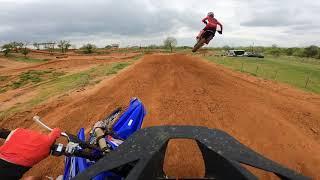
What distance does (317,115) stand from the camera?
10.1 m

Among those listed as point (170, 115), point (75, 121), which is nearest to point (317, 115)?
point (170, 115)

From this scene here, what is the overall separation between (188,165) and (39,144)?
3596mm

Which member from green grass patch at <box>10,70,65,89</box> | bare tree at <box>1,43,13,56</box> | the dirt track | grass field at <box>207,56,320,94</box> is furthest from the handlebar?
bare tree at <box>1,43,13,56</box>

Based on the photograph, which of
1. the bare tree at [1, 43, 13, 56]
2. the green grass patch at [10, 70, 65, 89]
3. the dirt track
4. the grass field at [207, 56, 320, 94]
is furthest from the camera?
the bare tree at [1, 43, 13, 56]

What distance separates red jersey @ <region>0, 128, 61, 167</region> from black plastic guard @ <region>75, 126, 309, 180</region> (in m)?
0.83

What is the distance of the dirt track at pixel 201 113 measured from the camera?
23.2 ft

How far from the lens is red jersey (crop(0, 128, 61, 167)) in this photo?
362 centimetres

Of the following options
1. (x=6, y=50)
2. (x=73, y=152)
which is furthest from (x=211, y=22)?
(x=6, y=50)

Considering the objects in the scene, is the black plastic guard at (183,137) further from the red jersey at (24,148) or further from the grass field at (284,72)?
the grass field at (284,72)

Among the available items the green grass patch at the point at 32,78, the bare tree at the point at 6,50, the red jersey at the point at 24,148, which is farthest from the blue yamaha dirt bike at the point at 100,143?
the bare tree at the point at 6,50

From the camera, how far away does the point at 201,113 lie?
28.4 ft

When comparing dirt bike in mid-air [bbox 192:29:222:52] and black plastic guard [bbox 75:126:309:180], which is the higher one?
dirt bike in mid-air [bbox 192:29:222:52]

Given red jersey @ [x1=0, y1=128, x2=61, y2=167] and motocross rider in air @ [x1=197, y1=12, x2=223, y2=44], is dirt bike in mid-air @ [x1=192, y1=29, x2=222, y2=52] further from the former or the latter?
red jersey @ [x1=0, y1=128, x2=61, y2=167]

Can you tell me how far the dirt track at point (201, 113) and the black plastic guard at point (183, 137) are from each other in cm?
330
